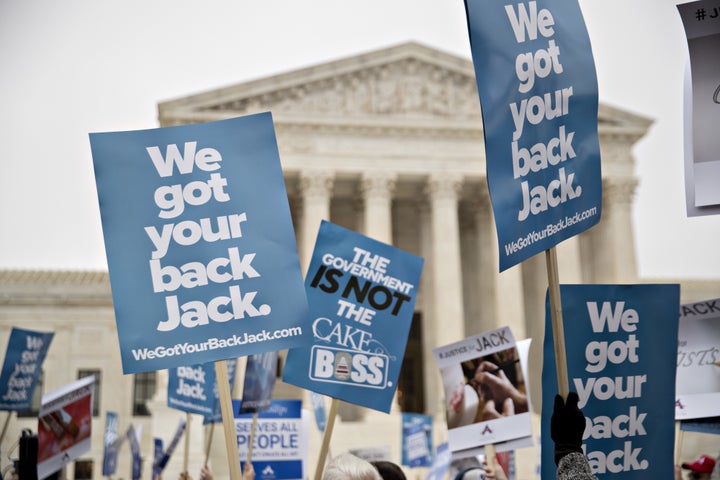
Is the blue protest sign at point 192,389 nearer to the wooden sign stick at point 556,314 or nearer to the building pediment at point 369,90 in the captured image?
the wooden sign stick at point 556,314

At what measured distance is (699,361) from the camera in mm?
7680

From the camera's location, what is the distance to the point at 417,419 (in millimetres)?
21203

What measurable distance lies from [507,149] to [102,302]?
4814cm

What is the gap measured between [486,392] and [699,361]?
7.06ft

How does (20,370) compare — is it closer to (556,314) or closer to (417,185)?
(556,314)

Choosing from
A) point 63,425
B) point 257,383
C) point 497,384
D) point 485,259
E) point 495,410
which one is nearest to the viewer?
point 495,410

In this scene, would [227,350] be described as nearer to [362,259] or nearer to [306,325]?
[306,325]

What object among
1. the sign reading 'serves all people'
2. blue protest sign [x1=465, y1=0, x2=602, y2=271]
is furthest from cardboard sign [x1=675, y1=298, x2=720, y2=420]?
the sign reading 'serves all people'

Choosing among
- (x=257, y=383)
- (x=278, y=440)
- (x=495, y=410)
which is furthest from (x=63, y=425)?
(x=495, y=410)

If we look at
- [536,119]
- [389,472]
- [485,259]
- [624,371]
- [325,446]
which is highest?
[485,259]

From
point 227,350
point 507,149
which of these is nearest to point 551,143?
point 507,149

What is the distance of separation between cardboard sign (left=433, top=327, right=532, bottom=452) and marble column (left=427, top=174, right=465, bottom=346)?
29080 millimetres

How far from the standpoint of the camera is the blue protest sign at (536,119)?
469 cm

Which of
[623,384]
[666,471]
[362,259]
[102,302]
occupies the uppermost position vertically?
[102,302]
